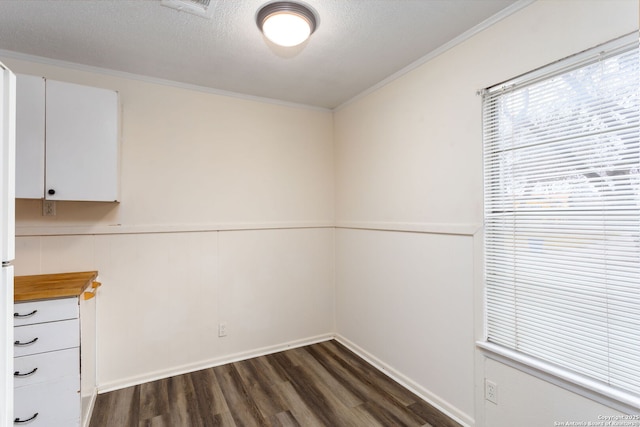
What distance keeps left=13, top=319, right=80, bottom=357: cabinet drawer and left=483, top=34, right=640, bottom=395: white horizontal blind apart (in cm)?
245

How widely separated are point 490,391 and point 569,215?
1101mm

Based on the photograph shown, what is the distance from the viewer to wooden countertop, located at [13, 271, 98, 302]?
1717mm

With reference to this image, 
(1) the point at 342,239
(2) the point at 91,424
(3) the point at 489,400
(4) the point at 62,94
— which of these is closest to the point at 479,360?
(3) the point at 489,400

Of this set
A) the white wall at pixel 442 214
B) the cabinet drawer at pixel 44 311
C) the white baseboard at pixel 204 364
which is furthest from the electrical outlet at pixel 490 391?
the cabinet drawer at pixel 44 311

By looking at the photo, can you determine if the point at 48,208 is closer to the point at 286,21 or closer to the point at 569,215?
the point at 286,21

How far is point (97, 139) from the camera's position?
7.04 feet

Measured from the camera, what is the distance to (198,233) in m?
2.75

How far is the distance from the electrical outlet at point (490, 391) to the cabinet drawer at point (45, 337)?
2.41m

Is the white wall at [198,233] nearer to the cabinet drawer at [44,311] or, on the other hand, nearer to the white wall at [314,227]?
the white wall at [314,227]

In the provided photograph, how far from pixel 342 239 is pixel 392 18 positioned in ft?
6.75

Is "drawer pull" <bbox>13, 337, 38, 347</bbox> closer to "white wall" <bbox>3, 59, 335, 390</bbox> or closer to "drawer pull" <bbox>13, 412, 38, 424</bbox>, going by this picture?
"drawer pull" <bbox>13, 412, 38, 424</bbox>

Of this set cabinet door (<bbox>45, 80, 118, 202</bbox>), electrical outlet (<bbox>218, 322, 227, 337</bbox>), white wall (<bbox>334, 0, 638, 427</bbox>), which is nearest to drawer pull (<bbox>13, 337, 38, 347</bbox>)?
cabinet door (<bbox>45, 80, 118, 202</bbox>)

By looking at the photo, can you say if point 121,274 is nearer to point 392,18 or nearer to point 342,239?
point 342,239

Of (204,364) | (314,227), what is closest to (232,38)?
(314,227)
